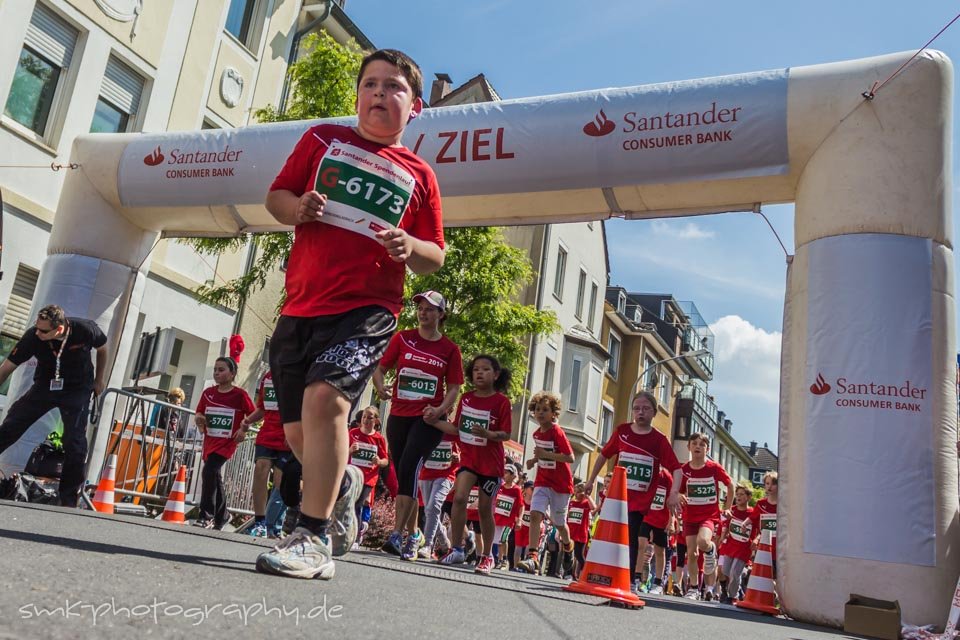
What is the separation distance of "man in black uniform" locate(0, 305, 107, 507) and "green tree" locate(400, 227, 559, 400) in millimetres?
9189

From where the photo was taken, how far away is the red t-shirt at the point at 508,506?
14.2 meters

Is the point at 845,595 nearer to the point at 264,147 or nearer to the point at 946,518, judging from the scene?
the point at 946,518

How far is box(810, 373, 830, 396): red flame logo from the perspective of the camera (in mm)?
6234

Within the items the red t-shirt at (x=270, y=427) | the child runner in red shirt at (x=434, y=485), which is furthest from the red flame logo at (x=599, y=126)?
the red t-shirt at (x=270, y=427)

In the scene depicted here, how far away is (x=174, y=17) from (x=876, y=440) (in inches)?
579

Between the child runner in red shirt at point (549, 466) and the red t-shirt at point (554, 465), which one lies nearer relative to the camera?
the child runner in red shirt at point (549, 466)

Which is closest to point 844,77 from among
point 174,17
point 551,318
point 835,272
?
point 835,272

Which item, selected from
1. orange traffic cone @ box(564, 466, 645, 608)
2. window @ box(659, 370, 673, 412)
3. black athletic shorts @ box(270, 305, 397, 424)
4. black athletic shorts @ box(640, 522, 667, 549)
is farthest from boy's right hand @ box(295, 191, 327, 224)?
window @ box(659, 370, 673, 412)

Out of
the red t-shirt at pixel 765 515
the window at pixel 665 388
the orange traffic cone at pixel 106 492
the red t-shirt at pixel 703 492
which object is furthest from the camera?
the window at pixel 665 388

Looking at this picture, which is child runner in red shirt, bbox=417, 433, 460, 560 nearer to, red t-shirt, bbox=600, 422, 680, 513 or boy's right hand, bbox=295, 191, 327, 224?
red t-shirt, bbox=600, 422, 680, 513

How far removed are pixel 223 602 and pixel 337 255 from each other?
5.24ft

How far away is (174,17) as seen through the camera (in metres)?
16.5

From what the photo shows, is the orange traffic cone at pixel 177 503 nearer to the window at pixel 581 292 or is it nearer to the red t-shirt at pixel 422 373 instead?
the red t-shirt at pixel 422 373

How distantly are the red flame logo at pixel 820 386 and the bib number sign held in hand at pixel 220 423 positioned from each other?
5767 millimetres
